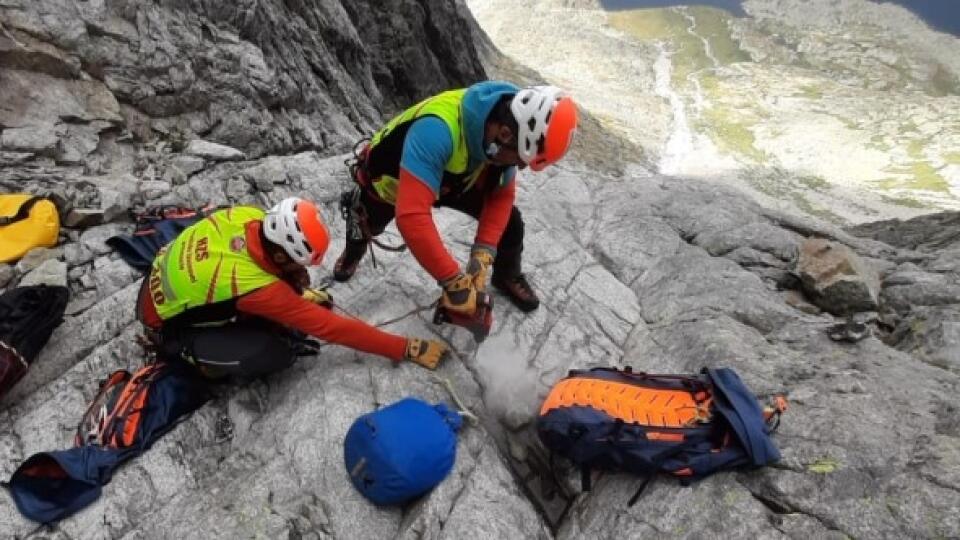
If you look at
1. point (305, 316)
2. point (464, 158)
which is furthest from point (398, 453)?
point (464, 158)

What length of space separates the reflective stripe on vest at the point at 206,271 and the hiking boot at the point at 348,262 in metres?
2.19

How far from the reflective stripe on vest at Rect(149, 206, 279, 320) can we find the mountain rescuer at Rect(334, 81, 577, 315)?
158 centimetres

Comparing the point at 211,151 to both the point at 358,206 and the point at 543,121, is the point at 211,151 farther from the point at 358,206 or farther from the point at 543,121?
the point at 543,121

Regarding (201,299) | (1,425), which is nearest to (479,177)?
(201,299)

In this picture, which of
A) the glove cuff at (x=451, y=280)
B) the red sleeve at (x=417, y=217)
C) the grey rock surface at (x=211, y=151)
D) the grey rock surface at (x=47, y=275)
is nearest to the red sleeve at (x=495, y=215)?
the glove cuff at (x=451, y=280)

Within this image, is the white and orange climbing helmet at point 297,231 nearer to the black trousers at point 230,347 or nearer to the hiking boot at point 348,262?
the black trousers at point 230,347

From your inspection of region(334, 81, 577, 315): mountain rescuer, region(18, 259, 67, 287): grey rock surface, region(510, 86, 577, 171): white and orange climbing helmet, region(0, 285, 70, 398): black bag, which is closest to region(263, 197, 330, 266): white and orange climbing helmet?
region(334, 81, 577, 315): mountain rescuer

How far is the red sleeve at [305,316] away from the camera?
5.56m

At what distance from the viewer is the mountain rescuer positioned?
5.12 meters

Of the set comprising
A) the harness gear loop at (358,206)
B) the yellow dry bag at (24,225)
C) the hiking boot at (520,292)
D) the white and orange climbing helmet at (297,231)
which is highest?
the white and orange climbing helmet at (297,231)

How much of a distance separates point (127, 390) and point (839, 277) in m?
9.44

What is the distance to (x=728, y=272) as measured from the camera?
9359 mm

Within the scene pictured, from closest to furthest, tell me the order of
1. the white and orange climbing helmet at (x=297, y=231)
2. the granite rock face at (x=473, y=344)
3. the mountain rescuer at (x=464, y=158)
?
the granite rock face at (x=473, y=344)
the mountain rescuer at (x=464, y=158)
the white and orange climbing helmet at (x=297, y=231)

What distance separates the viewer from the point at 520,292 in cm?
783
